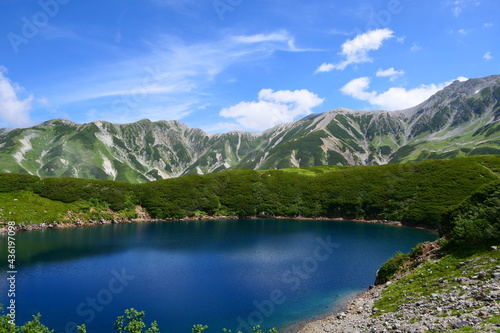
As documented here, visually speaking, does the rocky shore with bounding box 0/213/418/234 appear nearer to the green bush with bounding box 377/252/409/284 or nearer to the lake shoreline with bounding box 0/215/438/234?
the lake shoreline with bounding box 0/215/438/234

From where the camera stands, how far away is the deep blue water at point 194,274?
32.8 meters

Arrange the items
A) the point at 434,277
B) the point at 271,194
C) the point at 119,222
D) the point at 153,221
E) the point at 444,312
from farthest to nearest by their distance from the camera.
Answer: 1. the point at 271,194
2. the point at 153,221
3. the point at 119,222
4. the point at 434,277
5. the point at 444,312

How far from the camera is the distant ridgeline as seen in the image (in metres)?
96.8

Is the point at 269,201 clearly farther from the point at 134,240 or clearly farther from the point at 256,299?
the point at 256,299

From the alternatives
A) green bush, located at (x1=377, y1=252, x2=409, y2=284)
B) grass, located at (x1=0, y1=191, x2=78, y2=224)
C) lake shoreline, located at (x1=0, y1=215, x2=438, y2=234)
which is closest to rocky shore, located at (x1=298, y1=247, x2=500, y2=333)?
green bush, located at (x1=377, y1=252, x2=409, y2=284)

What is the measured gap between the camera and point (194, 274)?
46.7 meters

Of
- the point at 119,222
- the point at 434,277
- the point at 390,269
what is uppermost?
the point at 434,277

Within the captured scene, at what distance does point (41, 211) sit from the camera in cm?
9369

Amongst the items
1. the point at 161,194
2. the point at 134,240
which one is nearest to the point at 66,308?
the point at 134,240

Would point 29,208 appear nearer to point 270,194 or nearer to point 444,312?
point 270,194

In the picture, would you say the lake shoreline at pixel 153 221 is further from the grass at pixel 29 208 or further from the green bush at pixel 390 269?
the green bush at pixel 390 269

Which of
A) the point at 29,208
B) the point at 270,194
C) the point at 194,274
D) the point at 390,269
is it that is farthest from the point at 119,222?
the point at 390,269

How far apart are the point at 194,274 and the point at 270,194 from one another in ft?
268

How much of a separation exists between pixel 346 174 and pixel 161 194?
7914 centimetres
